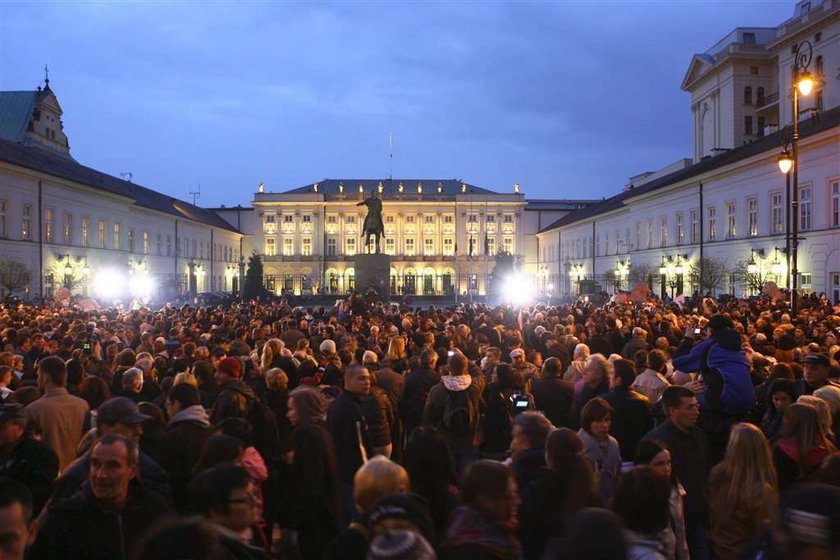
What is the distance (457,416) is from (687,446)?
106 inches

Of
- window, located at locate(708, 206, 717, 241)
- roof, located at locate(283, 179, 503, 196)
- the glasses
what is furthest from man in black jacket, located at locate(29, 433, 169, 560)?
roof, located at locate(283, 179, 503, 196)

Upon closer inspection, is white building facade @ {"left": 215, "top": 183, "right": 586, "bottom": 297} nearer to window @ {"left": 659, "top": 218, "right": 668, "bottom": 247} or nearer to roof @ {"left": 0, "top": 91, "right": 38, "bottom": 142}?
Answer: roof @ {"left": 0, "top": 91, "right": 38, "bottom": 142}

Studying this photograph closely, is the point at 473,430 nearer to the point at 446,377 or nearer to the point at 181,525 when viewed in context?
the point at 446,377

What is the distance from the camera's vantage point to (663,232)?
5559cm

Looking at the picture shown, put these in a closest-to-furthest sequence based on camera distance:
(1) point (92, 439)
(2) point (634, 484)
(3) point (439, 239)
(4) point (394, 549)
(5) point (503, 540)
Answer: (4) point (394, 549), (5) point (503, 540), (2) point (634, 484), (1) point (92, 439), (3) point (439, 239)

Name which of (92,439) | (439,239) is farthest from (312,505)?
(439,239)

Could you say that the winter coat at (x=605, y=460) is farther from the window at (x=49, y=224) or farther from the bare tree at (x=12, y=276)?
the window at (x=49, y=224)

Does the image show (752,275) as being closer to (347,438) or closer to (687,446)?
(687,446)

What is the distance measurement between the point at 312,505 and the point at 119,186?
216 ft

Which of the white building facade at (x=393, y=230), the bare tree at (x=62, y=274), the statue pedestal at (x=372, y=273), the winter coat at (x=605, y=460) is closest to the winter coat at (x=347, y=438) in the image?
the winter coat at (x=605, y=460)

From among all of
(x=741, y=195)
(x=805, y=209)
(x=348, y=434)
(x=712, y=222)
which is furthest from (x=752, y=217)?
(x=348, y=434)

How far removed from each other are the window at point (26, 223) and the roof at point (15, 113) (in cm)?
2637

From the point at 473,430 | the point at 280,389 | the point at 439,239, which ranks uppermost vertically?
the point at 439,239

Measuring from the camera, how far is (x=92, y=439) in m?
5.45
